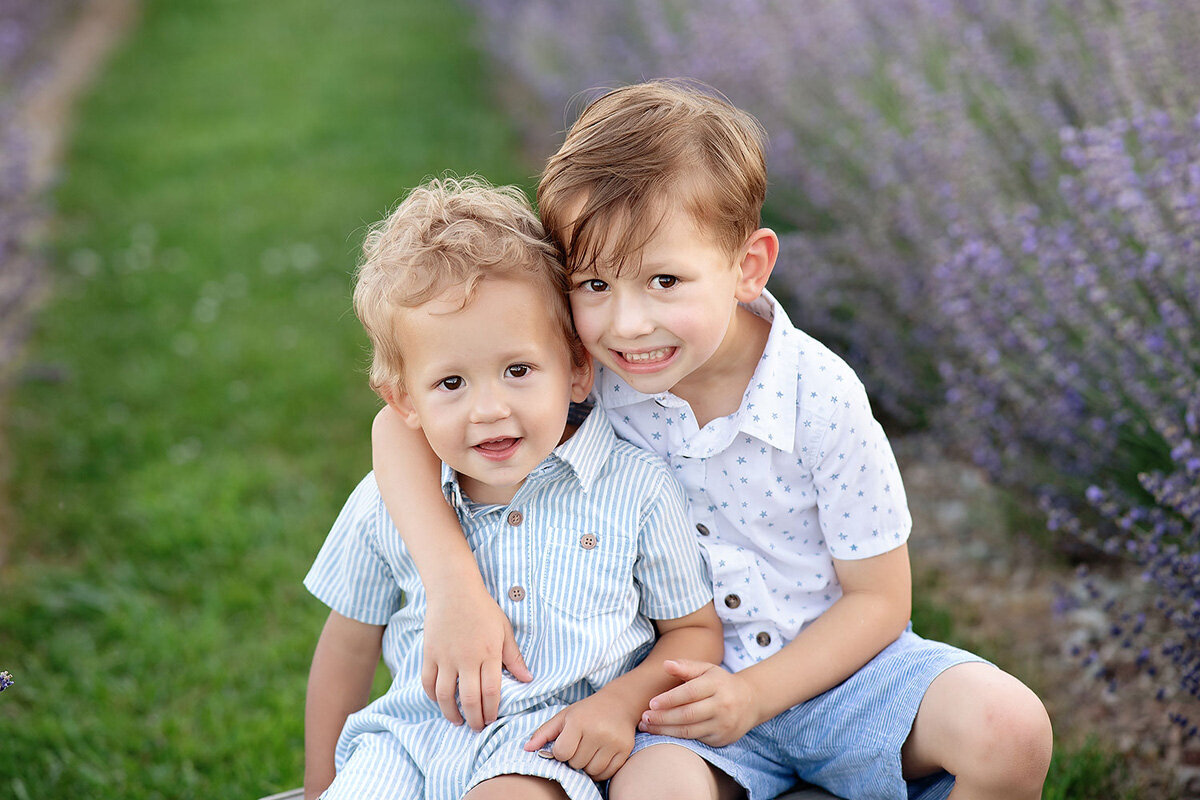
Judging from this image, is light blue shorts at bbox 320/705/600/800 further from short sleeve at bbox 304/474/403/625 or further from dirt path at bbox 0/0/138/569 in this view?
dirt path at bbox 0/0/138/569

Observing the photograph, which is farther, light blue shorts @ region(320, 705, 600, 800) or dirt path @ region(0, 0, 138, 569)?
dirt path @ region(0, 0, 138, 569)

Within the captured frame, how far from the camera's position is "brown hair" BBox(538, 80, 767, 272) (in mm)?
1537

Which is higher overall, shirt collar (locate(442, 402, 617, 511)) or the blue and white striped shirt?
shirt collar (locate(442, 402, 617, 511))

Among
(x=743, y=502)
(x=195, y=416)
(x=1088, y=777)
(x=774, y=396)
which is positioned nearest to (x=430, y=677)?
(x=743, y=502)

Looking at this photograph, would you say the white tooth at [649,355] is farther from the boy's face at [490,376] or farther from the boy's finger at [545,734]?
the boy's finger at [545,734]

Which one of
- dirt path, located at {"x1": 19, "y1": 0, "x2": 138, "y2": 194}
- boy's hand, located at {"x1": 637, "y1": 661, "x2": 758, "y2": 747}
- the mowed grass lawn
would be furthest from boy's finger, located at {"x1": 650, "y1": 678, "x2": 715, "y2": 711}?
dirt path, located at {"x1": 19, "y1": 0, "x2": 138, "y2": 194}

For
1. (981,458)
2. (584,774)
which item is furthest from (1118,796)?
(584,774)

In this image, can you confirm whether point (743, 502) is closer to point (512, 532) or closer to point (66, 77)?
point (512, 532)

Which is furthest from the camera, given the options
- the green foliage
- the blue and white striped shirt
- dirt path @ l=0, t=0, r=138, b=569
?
dirt path @ l=0, t=0, r=138, b=569

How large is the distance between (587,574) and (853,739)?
1.44ft

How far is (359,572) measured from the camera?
1.75 meters

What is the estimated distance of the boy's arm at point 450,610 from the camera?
1538mm

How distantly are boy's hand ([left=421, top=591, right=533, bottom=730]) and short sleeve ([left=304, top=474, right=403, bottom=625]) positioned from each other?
0.66ft

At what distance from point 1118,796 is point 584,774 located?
1.12 m
